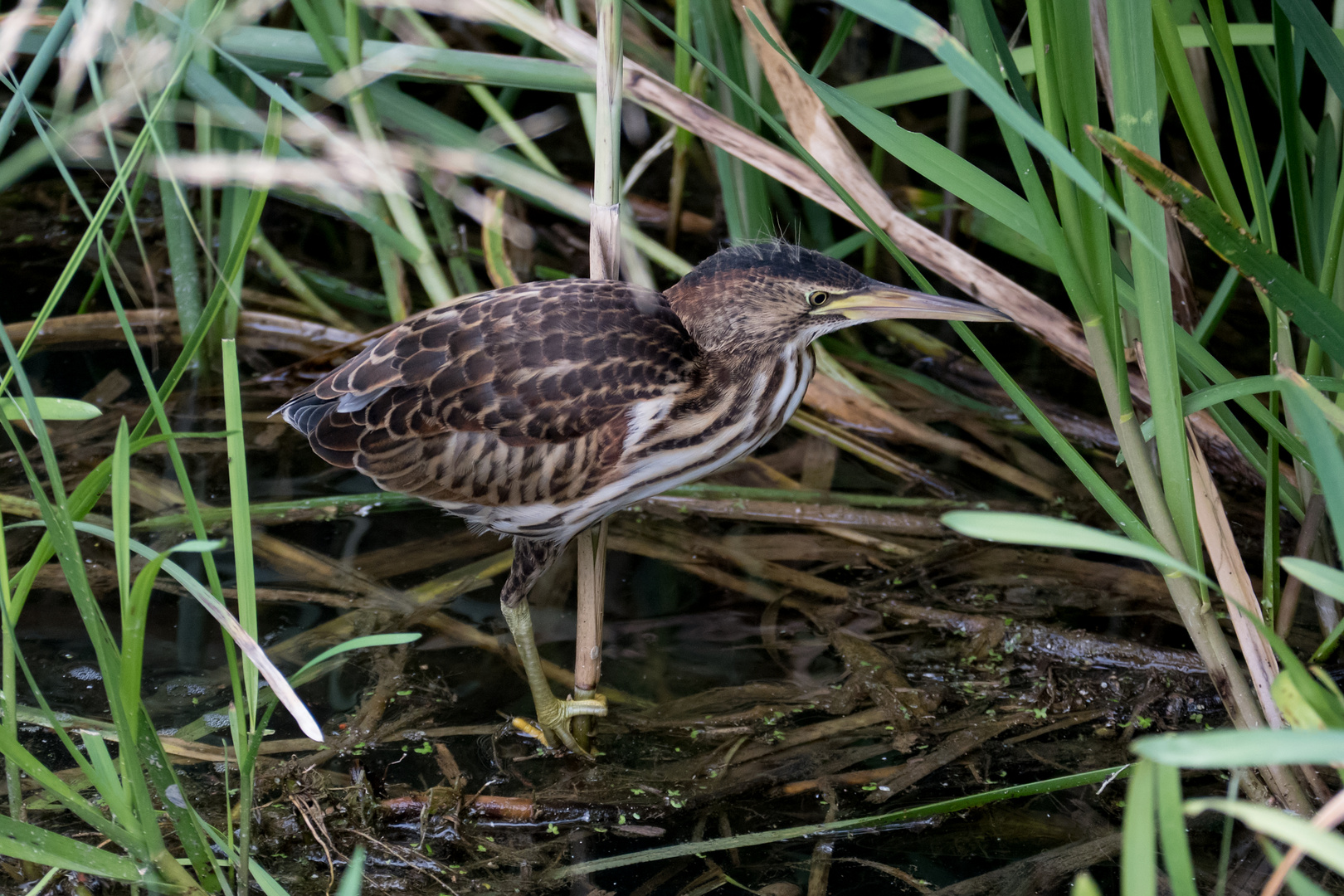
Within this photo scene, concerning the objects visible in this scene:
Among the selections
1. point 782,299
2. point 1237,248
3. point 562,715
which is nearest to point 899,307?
point 782,299

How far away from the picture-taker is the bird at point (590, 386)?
2.60 m

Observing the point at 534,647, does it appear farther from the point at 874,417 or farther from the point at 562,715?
the point at 874,417

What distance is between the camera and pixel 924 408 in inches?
157

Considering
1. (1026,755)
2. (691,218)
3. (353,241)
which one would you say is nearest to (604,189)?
(1026,755)

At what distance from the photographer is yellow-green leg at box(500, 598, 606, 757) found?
2795 mm

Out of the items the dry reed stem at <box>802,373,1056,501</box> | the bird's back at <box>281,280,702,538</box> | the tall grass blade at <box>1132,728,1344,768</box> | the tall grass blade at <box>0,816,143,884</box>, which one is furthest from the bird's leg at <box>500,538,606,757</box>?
the tall grass blade at <box>1132,728,1344,768</box>

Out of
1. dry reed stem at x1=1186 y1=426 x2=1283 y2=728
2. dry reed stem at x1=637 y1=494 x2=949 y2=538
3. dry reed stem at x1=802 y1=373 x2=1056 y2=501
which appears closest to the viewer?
dry reed stem at x1=1186 y1=426 x2=1283 y2=728

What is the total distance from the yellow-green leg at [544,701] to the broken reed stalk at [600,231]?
0.08 feet

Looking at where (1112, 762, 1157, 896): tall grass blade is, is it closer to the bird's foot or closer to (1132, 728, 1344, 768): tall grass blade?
(1132, 728, 1344, 768): tall grass blade

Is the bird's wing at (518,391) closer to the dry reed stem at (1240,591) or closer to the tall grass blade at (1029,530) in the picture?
the dry reed stem at (1240,591)

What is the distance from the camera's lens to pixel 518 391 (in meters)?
2.64

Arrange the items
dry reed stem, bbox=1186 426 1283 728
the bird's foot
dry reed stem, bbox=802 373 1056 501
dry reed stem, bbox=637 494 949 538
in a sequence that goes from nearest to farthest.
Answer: dry reed stem, bbox=1186 426 1283 728 → the bird's foot → dry reed stem, bbox=637 494 949 538 → dry reed stem, bbox=802 373 1056 501

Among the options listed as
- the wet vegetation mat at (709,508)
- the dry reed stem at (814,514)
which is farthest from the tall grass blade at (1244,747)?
the dry reed stem at (814,514)

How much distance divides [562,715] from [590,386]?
831 millimetres
